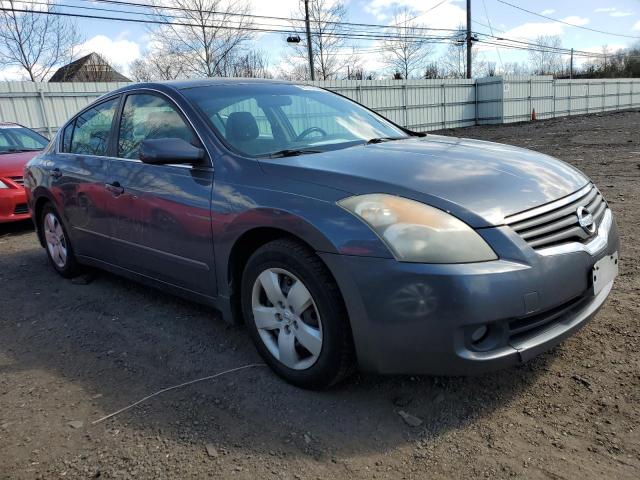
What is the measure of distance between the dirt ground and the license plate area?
0.45 meters

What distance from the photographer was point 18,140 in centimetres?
813

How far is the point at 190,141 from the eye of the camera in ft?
10.5

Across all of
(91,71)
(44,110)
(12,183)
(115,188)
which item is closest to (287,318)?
(115,188)

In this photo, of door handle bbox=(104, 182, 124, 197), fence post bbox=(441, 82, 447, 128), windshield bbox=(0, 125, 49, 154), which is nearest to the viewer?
door handle bbox=(104, 182, 124, 197)

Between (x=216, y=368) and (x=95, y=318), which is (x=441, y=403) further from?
(x=95, y=318)

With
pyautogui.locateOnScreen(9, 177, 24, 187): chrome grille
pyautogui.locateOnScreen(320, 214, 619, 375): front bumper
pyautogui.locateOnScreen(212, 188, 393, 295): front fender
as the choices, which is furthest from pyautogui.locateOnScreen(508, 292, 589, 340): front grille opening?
pyautogui.locateOnScreen(9, 177, 24, 187): chrome grille

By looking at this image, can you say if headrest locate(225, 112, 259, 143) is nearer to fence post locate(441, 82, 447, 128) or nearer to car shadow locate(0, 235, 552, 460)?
car shadow locate(0, 235, 552, 460)

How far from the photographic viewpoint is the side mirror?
9.72 feet

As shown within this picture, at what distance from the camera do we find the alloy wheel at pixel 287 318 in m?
2.54

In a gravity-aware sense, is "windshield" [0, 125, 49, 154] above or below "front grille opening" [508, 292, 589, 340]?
above

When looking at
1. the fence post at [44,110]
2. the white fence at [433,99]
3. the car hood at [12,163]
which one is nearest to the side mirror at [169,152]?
the car hood at [12,163]

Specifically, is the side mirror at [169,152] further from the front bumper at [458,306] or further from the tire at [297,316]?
the front bumper at [458,306]

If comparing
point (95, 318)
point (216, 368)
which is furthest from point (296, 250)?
point (95, 318)

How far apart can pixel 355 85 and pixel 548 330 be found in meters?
21.7
